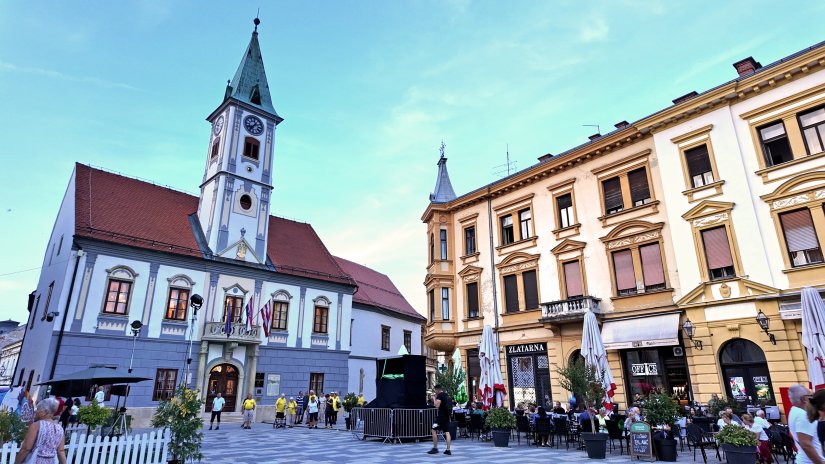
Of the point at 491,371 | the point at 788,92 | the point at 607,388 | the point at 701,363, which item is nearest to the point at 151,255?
the point at 491,371

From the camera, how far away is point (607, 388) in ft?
51.7

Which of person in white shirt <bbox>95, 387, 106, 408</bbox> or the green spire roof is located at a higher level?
the green spire roof

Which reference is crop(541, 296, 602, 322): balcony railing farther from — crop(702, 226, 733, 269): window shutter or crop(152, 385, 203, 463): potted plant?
crop(152, 385, 203, 463): potted plant

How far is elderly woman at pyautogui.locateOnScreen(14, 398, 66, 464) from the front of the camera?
6.03 meters

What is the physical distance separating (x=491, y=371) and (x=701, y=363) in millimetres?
7900

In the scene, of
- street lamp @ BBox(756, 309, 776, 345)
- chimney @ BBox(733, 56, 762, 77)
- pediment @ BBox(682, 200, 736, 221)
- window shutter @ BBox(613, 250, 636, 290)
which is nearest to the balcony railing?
window shutter @ BBox(613, 250, 636, 290)

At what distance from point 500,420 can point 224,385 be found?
18835mm

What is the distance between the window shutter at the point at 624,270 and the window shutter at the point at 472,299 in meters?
8.03

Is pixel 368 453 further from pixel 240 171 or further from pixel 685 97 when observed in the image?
pixel 240 171

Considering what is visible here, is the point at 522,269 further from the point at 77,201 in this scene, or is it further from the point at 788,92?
the point at 77,201

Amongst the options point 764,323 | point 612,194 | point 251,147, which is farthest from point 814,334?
point 251,147

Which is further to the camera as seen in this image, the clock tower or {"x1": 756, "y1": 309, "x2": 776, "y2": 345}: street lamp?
the clock tower

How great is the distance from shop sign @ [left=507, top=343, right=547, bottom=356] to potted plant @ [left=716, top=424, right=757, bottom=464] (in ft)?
41.8

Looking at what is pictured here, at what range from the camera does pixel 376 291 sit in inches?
1772
